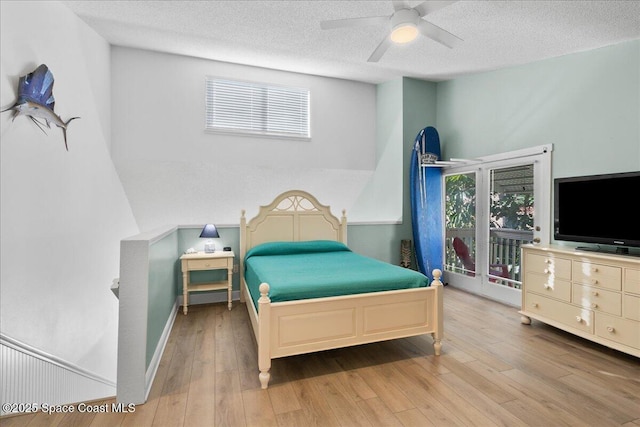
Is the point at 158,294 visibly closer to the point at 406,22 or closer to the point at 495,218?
the point at 406,22

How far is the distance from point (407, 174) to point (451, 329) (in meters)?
2.40

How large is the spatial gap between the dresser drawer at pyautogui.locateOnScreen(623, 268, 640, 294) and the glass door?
1.04 meters

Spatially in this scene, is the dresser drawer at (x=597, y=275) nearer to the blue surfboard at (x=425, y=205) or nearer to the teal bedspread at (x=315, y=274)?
the teal bedspread at (x=315, y=274)

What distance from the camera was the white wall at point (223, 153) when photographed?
412 centimetres

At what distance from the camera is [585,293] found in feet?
8.98

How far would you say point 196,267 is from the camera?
12.0ft

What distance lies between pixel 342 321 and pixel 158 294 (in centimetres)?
150

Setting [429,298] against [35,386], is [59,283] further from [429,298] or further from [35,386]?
[429,298]

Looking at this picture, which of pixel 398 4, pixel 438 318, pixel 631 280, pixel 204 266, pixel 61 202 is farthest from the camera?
pixel 204 266

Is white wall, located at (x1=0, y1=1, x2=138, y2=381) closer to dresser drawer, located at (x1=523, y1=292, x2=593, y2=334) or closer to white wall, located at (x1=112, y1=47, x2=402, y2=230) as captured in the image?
white wall, located at (x1=112, y1=47, x2=402, y2=230)

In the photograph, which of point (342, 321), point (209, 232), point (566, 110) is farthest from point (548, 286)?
point (209, 232)

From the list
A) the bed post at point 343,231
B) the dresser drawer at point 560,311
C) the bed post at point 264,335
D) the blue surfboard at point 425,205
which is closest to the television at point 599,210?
the dresser drawer at point 560,311

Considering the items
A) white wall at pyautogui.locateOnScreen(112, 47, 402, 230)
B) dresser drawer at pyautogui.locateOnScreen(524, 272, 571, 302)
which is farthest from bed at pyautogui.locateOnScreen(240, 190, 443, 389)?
white wall at pyautogui.locateOnScreen(112, 47, 402, 230)

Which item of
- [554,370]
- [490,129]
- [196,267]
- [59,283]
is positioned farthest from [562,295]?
[59,283]
